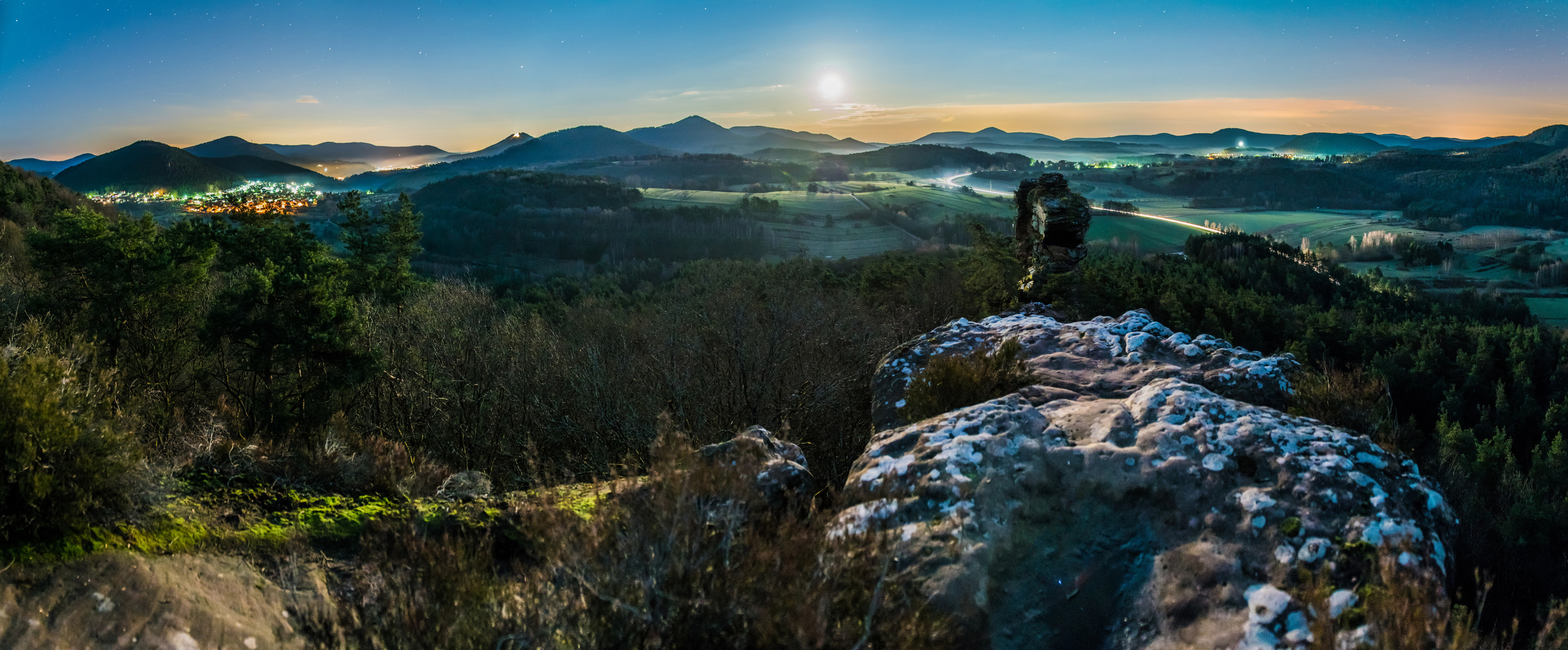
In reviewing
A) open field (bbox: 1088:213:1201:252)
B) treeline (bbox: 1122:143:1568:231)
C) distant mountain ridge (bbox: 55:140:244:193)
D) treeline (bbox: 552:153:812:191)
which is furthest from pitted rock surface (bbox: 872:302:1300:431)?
treeline (bbox: 552:153:812:191)

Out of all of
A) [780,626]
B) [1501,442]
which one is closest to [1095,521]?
[780,626]

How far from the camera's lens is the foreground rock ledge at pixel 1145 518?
14.0ft

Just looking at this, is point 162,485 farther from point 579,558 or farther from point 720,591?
point 720,591

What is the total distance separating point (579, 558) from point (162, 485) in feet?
14.7

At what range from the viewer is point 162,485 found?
5.65m

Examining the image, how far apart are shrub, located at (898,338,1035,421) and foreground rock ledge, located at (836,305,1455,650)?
0.96 meters

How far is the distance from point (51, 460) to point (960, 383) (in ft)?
26.0

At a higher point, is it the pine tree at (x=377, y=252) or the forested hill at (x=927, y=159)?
the forested hill at (x=927, y=159)

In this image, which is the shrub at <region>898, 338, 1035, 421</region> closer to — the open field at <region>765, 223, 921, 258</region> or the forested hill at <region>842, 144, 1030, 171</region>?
the open field at <region>765, 223, 921, 258</region>

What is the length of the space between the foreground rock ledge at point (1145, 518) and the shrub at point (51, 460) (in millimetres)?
5582

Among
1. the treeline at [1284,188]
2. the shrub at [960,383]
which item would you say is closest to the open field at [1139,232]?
the treeline at [1284,188]

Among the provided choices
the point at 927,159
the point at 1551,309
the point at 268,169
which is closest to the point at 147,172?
the point at 268,169

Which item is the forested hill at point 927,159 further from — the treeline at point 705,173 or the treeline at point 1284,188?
the treeline at point 1284,188

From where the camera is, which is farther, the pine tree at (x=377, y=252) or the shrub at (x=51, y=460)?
the pine tree at (x=377, y=252)
